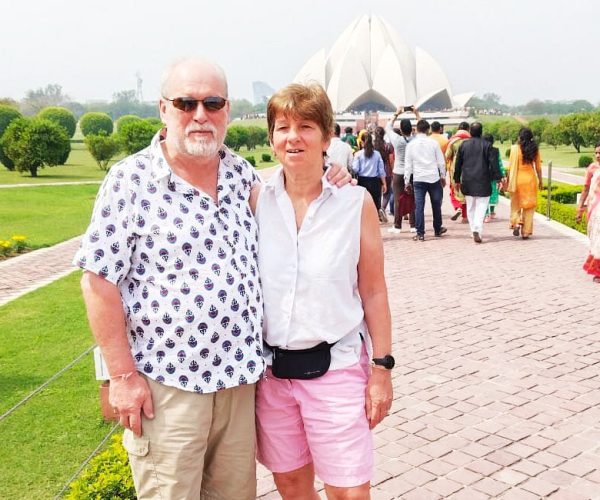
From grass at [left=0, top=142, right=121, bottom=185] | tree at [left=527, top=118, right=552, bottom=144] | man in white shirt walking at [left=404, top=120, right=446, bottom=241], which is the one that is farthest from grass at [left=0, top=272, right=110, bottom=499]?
tree at [left=527, top=118, right=552, bottom=144]

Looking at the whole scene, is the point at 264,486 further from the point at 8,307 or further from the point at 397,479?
the point at 8,307

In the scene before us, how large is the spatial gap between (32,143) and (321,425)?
19231 mm

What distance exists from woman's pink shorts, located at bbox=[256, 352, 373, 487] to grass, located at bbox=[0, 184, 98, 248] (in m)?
8.19

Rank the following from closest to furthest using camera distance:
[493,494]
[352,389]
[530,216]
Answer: [352,389], [493,494], [530,216]

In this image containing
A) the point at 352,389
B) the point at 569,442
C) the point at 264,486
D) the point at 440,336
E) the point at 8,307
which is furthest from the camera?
the point at 8,307

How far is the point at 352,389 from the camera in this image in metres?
1.93

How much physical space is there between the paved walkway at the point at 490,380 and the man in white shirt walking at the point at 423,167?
1033 millimetres

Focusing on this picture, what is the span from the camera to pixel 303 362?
6.24ft

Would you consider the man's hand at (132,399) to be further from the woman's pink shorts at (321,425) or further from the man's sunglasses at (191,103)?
the man's sunglasses at (191,103)

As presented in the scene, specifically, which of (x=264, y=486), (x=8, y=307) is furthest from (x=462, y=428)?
(x=8, y=307)

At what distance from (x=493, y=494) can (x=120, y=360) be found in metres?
1.63

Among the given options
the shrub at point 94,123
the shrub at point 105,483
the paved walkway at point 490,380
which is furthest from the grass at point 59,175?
the shrub at point 94,123

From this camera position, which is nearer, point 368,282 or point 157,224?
point 157,224

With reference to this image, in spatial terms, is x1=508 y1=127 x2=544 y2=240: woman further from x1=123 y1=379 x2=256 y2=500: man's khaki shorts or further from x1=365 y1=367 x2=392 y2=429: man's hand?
x1=123 y1=379 x2=256 y2=500: man's khaki shorts
